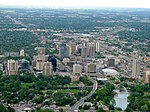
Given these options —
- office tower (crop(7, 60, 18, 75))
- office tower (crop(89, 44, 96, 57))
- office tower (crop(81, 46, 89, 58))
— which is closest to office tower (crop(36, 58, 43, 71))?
office tower (crop(7, 60, 18, 75))

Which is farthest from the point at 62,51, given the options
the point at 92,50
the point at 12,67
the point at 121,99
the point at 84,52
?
the point at 121,99

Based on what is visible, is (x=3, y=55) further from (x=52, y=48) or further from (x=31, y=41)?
(x=31, y=41)

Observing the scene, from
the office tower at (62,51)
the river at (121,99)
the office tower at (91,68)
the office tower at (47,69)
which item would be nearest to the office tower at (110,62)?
the office tower at (91,68)

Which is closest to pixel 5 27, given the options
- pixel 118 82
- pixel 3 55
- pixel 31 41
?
pixel 31 41

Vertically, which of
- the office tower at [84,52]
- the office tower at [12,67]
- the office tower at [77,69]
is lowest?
the office tower at [84,52]

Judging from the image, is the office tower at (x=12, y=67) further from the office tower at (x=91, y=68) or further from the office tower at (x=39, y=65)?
the office tower at (x=91, y=68)

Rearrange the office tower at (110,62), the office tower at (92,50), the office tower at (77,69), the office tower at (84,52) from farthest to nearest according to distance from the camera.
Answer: the office tower at (92,50)
the office tower at (84,52)
the office tower at (110,62)
the office tower at (77,69)

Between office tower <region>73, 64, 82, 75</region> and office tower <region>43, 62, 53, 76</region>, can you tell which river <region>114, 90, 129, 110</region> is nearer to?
office tower <region>73, 64, 82, 75</region>

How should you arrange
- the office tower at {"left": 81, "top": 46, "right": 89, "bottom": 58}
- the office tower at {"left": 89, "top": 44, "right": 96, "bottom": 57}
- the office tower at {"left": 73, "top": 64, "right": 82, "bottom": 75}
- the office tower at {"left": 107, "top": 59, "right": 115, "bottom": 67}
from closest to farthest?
the office tower at {"left": 73, "top": 64, "right": 82, "bottom": 75}
the office tower at {"left": 107, "top": 59, "right": 115, "bottom": 67}
the office tower at {"left": 81, "top": 46, "right": 89, "bottom": 58}
the office tower at {"left": 89, "top": 44, "right": 96, "bottom": 57}

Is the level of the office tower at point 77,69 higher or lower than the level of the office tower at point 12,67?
lower
